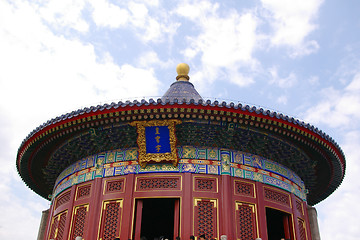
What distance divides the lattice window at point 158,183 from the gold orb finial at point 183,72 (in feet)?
23.5

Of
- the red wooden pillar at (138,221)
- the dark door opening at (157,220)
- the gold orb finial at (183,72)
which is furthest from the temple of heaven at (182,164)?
the gold orb finial at (183,72)

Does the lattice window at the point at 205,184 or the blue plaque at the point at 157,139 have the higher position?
the blue plaque at the point at 157,139

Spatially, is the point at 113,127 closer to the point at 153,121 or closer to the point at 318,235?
the point at 153,121

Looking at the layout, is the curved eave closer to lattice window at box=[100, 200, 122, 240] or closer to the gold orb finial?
lattice window at box=[100, 200, 122, 240]

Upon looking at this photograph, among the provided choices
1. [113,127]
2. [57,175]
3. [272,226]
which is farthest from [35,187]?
[272,226]

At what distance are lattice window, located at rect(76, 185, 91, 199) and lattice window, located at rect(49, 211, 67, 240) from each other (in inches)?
30.9

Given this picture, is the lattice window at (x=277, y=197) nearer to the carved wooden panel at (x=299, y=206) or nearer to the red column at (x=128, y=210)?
the carved wooden panel at (x=299, y=206)

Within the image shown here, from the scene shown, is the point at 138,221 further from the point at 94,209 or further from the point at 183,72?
the point at 183,72

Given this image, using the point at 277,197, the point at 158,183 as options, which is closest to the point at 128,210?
the point at 158,183

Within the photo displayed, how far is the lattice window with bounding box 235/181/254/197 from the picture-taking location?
11.6 metres

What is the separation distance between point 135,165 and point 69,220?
2.58 metres

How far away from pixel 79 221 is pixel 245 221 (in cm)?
486

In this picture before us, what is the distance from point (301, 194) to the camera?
538 inches

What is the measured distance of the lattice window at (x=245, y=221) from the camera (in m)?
11.0
